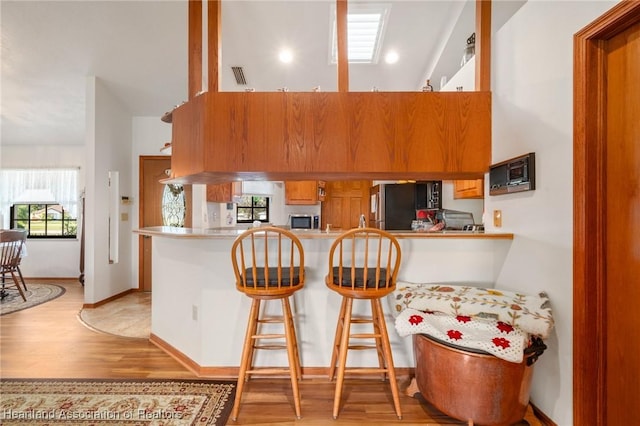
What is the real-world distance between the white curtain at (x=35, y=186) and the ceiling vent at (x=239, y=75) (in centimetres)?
353

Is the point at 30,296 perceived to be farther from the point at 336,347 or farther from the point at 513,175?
the point at 513,175

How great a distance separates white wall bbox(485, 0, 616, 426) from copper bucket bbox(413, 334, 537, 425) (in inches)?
9.2

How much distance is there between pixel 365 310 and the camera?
A: 210cm

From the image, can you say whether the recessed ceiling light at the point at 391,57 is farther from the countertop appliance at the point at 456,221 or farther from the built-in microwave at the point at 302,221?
the built-in microwave at the point at 302,221

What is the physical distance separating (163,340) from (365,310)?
5.83 feet

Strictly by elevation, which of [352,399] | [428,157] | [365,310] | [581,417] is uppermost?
[428,157]

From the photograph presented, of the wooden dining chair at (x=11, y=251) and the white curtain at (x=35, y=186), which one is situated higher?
the white curtain at (x=35, y=186)

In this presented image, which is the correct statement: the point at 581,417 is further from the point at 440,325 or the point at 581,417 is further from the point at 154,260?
the point at 154,260

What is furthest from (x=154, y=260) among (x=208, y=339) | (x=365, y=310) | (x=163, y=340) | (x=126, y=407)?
(x=365, y=310)

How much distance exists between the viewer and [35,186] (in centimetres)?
509

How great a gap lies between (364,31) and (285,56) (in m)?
1.01

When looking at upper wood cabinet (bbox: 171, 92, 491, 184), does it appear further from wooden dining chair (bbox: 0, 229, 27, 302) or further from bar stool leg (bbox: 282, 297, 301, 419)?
wooden dining chair (bbox: 0, 229, 27, 302)

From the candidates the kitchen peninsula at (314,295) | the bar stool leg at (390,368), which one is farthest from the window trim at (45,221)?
the bar stool leg at (390,368)

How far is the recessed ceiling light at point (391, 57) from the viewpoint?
377cm
